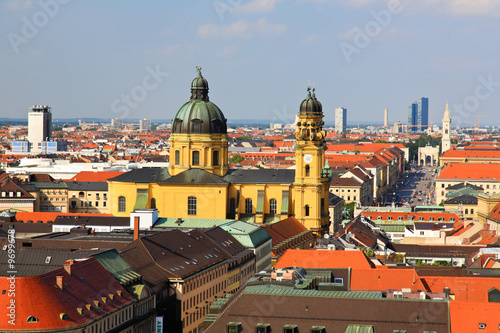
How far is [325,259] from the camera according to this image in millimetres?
84188

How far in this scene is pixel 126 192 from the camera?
4951 inches

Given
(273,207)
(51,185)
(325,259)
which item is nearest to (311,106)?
(273,207)

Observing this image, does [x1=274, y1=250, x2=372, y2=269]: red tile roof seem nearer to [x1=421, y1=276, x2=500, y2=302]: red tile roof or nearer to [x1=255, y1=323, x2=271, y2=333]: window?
[x1=421, y1=276, x2=500, y2=302]: red tile roof

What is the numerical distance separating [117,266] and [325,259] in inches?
760

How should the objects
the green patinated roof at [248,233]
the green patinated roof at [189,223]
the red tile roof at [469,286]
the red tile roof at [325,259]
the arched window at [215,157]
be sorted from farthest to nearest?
the arched window at [215,157], the green patinated roof at [189,223], the green patinated roof at [248,233], the red tile roof at [325,259], the red tile roof at [469,286]

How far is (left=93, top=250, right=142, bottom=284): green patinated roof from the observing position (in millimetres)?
69812

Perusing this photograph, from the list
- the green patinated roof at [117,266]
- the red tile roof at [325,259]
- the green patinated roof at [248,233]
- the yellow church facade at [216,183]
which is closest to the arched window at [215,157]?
the yellow church facade at [216,183]

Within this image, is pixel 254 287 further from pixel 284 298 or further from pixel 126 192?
pixel 126 192

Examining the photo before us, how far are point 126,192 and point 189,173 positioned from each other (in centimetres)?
831

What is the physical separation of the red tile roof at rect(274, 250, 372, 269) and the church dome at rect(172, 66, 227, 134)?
39.9 m

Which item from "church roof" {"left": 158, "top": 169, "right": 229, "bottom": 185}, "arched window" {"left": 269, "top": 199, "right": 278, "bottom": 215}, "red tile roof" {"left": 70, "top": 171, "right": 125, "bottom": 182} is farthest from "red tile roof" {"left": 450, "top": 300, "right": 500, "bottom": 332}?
"red tile roof" {"left": 70, "top": 171, "right": 125, "bottom": 182}

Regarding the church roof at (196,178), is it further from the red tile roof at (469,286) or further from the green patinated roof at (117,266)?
the red tile roof at (469,286)

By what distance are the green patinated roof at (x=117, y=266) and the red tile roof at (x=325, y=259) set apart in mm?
15573

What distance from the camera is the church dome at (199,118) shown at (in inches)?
4882
